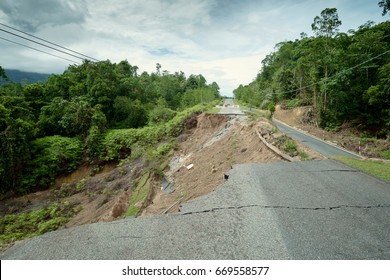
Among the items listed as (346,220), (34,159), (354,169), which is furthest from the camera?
(34,159)

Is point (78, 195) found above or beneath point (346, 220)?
beneath

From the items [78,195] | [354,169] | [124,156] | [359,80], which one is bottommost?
[78,195]

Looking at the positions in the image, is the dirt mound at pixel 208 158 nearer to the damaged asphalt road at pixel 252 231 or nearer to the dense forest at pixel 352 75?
the damaged asphalt road at pixel 252 231

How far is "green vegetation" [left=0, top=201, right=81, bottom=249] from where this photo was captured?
12008mm

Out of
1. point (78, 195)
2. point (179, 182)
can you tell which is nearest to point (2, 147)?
point (78, 195)

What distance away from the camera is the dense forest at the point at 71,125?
748 inches

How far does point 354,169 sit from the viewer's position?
8156 millimetres

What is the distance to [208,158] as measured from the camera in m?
15.0

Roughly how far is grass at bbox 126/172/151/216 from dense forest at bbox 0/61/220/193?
5.30m

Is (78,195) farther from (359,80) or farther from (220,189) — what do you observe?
(359,80)

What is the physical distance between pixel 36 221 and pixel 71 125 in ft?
40.6

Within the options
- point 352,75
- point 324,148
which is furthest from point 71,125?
point 352,75
